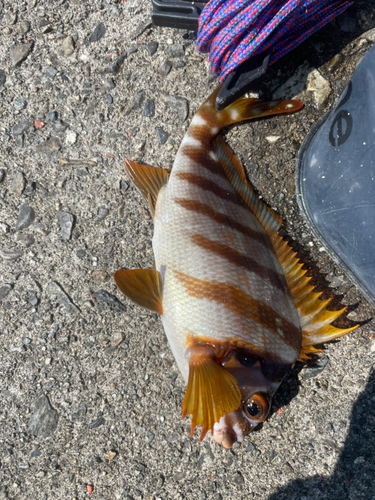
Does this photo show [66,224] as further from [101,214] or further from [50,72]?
[50,72]

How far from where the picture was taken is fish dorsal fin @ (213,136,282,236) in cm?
216

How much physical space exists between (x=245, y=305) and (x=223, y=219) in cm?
51

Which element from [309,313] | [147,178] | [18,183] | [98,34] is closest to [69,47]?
[98,34]

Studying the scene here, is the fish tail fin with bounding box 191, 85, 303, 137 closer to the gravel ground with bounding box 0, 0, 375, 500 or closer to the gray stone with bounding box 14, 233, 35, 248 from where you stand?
the gravel ground with bounding box 0, 0, 375, 500

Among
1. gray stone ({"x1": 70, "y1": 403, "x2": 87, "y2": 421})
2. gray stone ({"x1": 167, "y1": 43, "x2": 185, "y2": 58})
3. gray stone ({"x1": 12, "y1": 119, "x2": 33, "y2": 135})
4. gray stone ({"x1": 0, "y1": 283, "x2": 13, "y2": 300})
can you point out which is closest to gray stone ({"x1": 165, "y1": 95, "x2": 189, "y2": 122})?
gray stone ({"x1": 167, "y1": 43, "x2": 185, "y2": 58})

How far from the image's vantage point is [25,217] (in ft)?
7.86

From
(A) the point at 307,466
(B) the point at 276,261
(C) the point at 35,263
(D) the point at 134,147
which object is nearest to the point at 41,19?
(D) the point at 134,147

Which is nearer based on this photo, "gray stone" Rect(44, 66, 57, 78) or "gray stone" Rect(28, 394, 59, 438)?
"gray stone" Rect(28, 394, 59, 438)

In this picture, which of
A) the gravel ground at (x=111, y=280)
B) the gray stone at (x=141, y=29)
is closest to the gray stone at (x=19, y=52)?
the gravel ground at (x=111, y=280)

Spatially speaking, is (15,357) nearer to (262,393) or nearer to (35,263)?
(35,263)

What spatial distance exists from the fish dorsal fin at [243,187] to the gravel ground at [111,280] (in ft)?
0.46

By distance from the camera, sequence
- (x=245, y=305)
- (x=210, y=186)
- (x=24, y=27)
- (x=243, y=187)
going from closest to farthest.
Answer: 1. (x=245, y=305)
2. (x=210, y=186)
3. (x=243, y=187)
4. (x=24, y=27)

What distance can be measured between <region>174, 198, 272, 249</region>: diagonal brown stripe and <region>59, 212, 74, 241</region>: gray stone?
2.55 ft

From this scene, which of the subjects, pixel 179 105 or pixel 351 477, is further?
pixel 179 105
